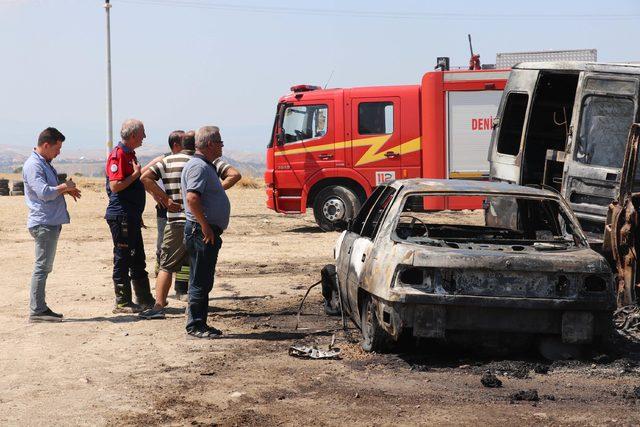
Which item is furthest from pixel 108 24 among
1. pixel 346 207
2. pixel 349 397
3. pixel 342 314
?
pixel 349 397

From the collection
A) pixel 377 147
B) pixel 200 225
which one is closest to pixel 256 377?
pixel 200 225

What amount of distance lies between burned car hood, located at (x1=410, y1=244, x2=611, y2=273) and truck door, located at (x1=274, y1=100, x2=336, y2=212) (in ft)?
40.7

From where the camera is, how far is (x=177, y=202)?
10.0 metres

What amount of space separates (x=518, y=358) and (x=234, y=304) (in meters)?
3.91

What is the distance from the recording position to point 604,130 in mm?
11188

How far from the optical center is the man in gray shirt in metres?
8.72

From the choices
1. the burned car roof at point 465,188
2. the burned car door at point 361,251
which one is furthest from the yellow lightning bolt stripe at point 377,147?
the burned car roof at point 465,188

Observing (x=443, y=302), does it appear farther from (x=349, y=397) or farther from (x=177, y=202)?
(x=177, y=202)

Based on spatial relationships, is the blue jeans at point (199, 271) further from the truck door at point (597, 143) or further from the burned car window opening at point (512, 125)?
the burned car window opening at point (512, 125)

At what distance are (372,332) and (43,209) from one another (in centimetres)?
355

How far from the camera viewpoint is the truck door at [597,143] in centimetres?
1092

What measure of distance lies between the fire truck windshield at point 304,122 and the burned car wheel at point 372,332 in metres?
11.8

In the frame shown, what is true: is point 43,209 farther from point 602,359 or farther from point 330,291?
point 602,359

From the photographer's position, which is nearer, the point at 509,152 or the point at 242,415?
the point at 242,415
